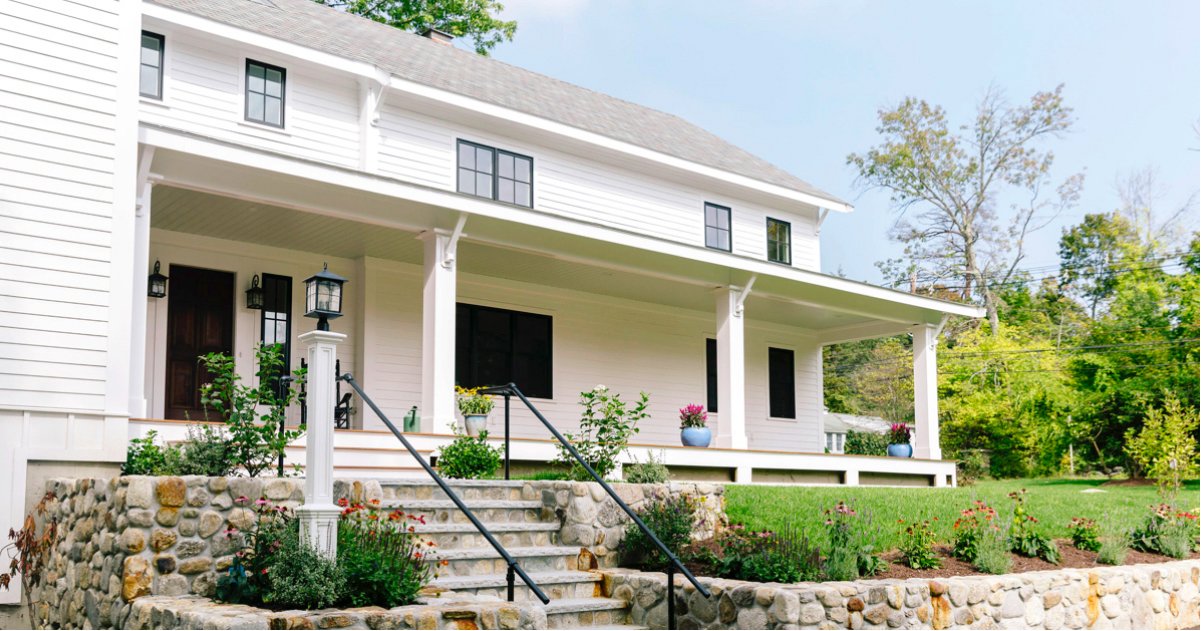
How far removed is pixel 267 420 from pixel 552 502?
2.25 metres

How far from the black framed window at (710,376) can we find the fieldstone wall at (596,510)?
9402 mm

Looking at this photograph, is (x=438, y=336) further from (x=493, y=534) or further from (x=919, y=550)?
(x=919, y=550)

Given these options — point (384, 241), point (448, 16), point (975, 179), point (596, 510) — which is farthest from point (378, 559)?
point (975, 179)

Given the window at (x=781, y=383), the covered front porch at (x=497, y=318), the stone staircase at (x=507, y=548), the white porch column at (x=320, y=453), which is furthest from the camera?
the window at (x=781, y=383)

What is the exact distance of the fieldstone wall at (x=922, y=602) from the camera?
6.40 m

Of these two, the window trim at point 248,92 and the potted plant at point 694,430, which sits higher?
the window trim at point 248,92

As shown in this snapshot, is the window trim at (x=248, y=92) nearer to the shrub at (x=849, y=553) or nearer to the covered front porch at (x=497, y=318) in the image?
the covered front porch at (x=497, y=318)

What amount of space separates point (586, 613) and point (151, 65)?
8.62 m

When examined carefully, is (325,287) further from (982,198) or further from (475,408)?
(982,198)

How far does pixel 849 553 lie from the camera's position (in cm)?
713

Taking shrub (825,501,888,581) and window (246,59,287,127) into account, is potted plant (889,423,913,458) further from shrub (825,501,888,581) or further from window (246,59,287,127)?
window (246,59,287,127)

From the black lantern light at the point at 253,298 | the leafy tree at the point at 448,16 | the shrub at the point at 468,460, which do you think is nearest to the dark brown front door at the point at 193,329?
the black lantern light at the point at 253,298

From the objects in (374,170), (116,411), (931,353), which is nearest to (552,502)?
(116,411)

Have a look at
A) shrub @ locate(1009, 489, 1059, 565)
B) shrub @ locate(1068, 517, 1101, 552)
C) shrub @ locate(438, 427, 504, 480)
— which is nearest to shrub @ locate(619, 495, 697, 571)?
shrub @ locate(438, 427, 504, 480)
